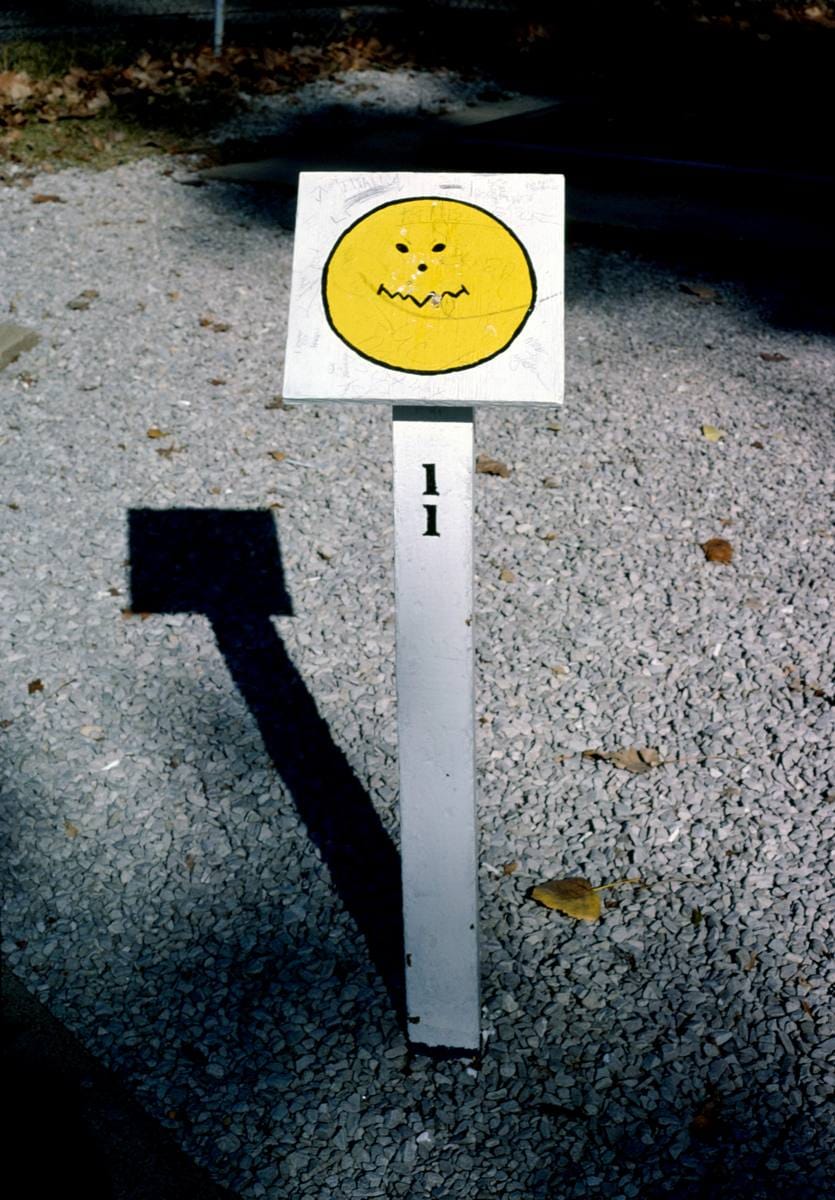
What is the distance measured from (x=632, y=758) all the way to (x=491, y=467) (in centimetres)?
146

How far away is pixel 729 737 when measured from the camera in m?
2.89

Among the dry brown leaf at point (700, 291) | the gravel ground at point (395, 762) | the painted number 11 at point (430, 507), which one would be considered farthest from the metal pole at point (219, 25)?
the painted number 11 at point (430, 507)

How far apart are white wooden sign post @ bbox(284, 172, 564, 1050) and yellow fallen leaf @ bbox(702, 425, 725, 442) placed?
2.54 meters

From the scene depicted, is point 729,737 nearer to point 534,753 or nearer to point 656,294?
point 534,753

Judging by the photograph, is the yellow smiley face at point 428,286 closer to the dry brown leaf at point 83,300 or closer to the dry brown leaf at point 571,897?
the dry brown leaf at point 571,897

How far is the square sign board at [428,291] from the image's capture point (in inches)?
66.4

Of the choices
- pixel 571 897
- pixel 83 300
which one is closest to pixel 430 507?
pixel 571 897

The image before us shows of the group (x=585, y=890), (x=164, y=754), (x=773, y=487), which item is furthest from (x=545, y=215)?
(x=773, y=487)

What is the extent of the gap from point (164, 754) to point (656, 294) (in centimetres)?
341

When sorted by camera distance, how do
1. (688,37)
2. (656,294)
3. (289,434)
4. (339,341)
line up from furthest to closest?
(688,37)
(656,294)
(289,434)
(339,341)

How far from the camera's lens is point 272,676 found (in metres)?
3.11

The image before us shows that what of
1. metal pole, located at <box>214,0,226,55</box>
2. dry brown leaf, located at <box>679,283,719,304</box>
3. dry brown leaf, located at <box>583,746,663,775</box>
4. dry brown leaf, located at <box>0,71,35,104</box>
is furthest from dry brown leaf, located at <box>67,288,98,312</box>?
metal pole, located at <box>214,0,226,55</box>

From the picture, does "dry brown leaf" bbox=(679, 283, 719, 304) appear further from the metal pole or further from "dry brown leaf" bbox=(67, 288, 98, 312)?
the metal pole

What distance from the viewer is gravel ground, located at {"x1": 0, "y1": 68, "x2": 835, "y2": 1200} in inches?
81.6
